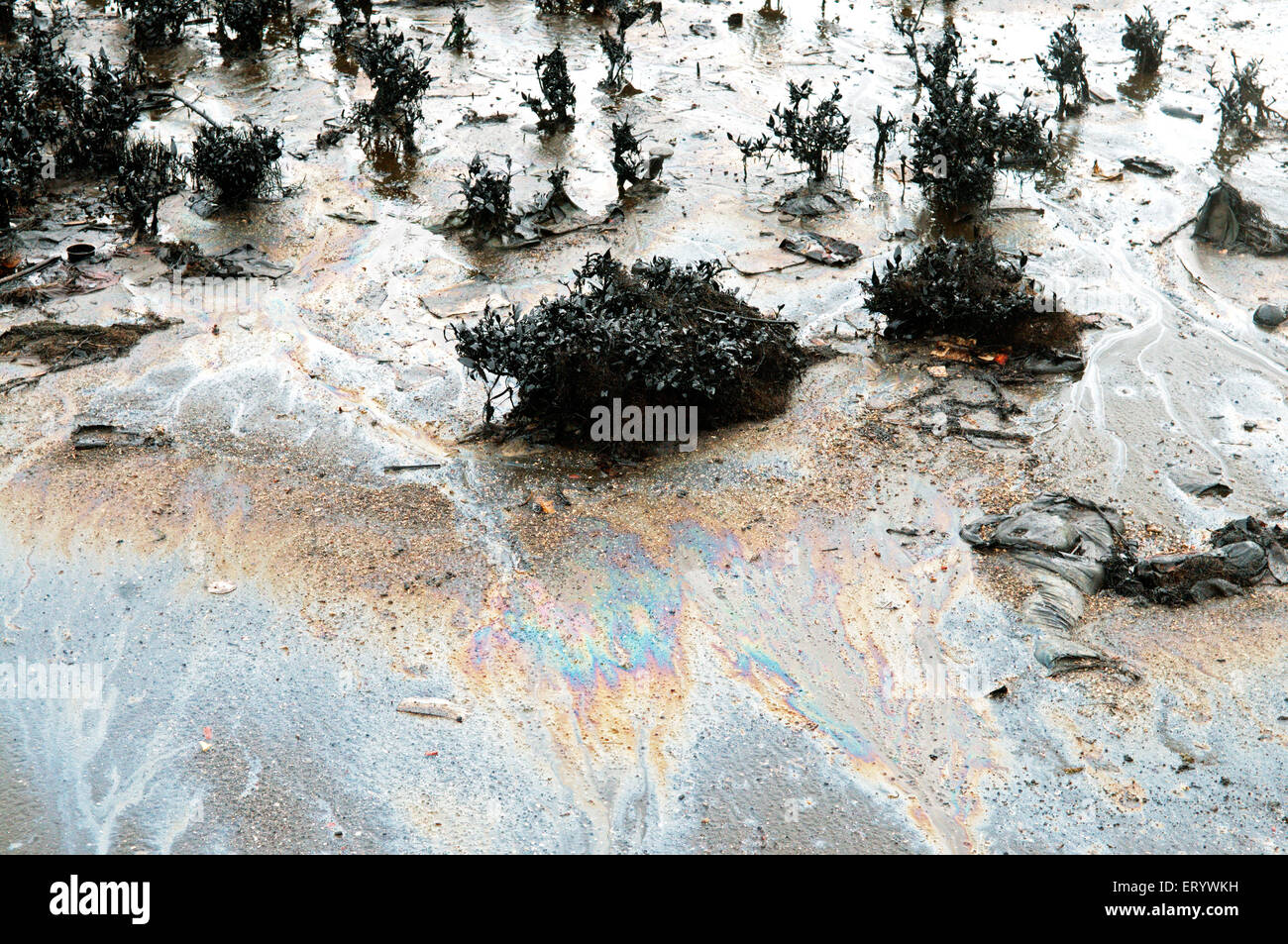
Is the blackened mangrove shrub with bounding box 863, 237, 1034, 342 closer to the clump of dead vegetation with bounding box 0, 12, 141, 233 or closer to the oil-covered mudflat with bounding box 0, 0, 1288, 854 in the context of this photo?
the oil-covered mudflat with bounding box 0, 0, 1288, 854

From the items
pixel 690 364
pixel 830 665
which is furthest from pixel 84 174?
pixel 830 665

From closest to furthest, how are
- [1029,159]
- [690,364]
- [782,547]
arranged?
1. [782,547]
2. [690,364]
3. [1029,159]

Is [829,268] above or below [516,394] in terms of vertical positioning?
above

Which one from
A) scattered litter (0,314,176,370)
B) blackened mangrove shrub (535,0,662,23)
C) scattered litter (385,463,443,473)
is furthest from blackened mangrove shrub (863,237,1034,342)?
blackened mangrove shrub (535,0,662,23)

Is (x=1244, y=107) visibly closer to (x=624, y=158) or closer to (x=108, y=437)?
(x=624, y=158)

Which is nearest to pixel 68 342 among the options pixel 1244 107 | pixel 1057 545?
pixel 1057 545

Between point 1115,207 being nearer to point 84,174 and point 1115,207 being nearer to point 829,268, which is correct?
point 829,268
